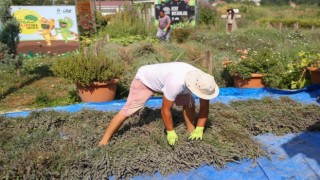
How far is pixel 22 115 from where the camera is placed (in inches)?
185

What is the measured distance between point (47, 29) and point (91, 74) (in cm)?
616

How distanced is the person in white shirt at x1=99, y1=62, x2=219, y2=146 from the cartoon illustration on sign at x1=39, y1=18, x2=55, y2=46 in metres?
7.93

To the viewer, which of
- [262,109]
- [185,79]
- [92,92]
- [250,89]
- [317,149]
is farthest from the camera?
[250,89]

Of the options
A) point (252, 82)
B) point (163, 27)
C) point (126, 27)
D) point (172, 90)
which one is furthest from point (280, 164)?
point (126, 27)

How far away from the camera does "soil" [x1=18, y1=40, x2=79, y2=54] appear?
10.3m

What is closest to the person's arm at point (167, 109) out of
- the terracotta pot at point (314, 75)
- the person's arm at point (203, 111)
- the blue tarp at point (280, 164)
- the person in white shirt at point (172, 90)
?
the person in white shirt at point (172, 90)

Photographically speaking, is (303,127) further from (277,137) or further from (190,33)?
(190,33)

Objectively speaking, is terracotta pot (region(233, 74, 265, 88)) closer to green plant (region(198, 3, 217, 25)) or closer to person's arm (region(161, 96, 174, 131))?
person's arm (region(161, 96, 174, 131))

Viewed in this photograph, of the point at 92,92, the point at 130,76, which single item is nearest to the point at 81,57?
the point at 92,92

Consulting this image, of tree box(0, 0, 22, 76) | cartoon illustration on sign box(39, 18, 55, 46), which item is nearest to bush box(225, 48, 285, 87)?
tree box(0, 0, 22, 76)

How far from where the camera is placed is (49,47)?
34.9ft

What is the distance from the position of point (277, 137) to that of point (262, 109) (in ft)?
2.40

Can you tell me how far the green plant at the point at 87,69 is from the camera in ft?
16.9

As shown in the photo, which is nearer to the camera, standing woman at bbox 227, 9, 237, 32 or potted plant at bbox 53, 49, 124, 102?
potted plant at bbox 53, 49, 124, 102
